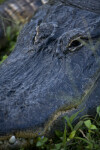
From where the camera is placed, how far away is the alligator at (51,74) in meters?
1.92

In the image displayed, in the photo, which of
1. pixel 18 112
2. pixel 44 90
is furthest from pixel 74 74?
pixel 18 112

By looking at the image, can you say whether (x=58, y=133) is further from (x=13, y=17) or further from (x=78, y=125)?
(x=13, y=17)

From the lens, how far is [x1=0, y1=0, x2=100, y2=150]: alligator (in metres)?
1.92

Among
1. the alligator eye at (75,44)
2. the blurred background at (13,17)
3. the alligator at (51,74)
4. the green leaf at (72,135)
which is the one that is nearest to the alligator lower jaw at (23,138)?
the alligator at (51,74)

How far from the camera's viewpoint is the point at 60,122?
200 centimetres

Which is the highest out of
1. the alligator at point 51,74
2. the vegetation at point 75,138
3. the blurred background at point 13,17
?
the blurred background at point 13,17

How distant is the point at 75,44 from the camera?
2.56 metres

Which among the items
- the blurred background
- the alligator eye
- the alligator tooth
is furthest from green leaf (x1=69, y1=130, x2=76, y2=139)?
the blurred background

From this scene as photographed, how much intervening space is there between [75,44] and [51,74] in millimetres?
460

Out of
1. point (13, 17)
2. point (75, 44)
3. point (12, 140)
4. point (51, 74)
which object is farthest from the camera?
point (13, 17)

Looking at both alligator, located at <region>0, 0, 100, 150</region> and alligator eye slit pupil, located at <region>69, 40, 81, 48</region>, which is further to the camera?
alligator eye slit pupil, located at <region>69, 40, 81, 48</region>

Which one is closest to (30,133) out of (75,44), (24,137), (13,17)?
(24,137)

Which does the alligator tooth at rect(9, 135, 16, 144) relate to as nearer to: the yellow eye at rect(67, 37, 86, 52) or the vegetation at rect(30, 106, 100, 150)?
the vegetation at rect(30, 106, 100, 150)

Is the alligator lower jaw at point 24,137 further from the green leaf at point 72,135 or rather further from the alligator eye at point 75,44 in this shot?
the alligator eye at point 75,44
